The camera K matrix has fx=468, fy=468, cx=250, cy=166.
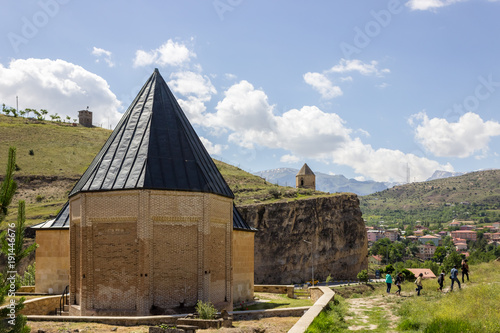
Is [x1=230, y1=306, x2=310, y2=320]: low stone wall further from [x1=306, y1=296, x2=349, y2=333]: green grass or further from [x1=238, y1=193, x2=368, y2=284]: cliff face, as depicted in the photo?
[x1=238, y1=193, x2=368, y2=284]: cliff face

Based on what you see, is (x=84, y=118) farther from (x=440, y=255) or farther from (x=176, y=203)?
(x=176, y=203)

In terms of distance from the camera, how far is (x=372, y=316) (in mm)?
17453

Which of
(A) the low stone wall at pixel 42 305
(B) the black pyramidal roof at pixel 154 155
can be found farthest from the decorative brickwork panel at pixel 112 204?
(A) the low stone wall at pixel 42 305

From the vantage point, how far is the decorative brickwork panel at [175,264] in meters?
18.3

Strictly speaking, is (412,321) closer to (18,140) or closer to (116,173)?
(116,173)

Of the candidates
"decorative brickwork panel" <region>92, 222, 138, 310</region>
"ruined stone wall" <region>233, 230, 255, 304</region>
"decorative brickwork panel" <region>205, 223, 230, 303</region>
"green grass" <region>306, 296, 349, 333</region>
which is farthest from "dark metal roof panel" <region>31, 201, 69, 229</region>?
"green grass" <region>306, 296, 349, 333</region>

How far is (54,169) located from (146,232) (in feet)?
270

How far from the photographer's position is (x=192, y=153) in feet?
67.4

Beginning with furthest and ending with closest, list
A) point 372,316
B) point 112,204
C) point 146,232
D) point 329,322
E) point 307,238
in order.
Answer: point 307,238 → point 112,204 → point 146,232 → point 372,316 → point 329,322

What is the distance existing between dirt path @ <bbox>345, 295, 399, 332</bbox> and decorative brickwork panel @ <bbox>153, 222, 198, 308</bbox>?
626 centimetres

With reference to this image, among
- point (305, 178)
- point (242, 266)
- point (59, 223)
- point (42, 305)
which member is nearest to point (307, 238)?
point (305, 178)

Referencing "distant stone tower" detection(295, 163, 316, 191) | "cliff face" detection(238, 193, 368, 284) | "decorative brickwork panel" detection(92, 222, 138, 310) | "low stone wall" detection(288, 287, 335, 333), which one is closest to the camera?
"low stone wall" detection(288, 287, 335, 333)

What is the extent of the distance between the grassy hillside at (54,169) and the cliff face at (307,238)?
12.5 feet

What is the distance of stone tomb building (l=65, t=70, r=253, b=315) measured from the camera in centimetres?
1819
